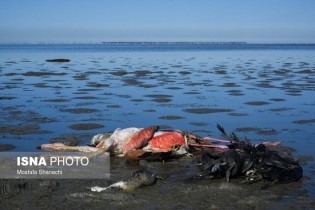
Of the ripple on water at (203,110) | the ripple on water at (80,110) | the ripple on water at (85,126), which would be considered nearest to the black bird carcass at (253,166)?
the ripple on water at (85,126)

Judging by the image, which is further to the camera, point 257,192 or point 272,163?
point 272,163

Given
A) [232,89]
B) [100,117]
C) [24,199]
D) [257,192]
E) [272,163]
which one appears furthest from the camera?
[232,89]

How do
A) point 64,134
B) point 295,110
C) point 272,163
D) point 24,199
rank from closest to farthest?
point 24,199
point 272,163
point 64,134
point 295,110

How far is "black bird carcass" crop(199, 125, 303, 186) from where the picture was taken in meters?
6.87

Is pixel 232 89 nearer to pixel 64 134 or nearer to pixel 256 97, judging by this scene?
pixel 256 97

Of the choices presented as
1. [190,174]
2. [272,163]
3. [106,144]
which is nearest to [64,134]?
[106,144]

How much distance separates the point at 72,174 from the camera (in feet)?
24.0

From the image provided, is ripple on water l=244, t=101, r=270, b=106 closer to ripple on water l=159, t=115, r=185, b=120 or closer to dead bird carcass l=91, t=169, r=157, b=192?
ripple on water l=159, t=115, r=185, b=120

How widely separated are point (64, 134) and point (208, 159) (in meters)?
4.42

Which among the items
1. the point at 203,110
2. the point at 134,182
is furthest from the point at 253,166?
the point at 203,110

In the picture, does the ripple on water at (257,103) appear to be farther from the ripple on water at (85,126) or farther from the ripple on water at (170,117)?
the ripple on water at (85,126)

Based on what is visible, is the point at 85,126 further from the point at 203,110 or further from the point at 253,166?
the point at 253,166

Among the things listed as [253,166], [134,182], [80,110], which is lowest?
[80,110]

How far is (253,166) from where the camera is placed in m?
7.11
